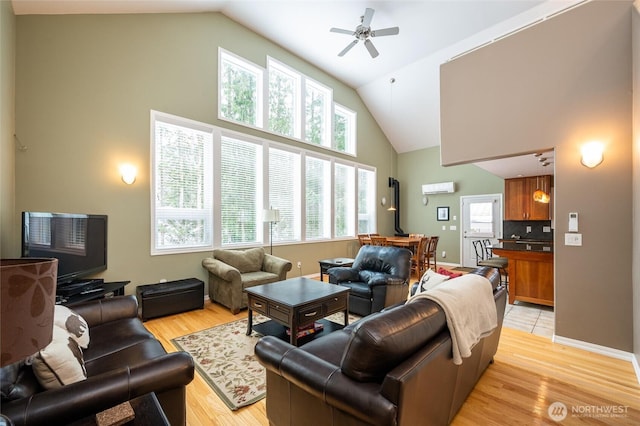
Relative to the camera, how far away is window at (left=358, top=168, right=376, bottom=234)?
8.30 metres

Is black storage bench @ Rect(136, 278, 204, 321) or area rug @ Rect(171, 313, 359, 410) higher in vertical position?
black storage bench @ Rect(136, 278, 204, 321)

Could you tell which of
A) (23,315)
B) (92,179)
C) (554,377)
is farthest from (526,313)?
(92,179)

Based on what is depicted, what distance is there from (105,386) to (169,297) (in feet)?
9.53

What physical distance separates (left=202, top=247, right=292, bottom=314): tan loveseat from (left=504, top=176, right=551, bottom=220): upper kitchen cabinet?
19.4 feet

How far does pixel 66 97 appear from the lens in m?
3.54

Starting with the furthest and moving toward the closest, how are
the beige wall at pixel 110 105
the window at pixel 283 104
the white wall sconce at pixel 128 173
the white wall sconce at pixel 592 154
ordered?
the window at pixel 283 104 → the white wall sconce at pixel 128 173 → the beige wall at pixel 110 105 → the white wall sconce at pixel 592 154

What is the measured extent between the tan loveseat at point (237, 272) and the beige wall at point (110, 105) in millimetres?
392

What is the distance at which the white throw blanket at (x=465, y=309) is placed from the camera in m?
1.55

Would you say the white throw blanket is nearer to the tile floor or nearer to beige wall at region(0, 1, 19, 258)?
the tile floor

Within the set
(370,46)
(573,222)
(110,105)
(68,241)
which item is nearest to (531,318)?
(573,222)

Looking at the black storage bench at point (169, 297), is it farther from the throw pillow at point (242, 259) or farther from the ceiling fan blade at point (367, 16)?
the ceiling fan blade at point (367, 16)

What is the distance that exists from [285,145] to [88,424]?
215 inches

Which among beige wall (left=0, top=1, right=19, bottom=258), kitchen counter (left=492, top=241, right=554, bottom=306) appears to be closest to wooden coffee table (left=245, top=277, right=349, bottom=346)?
beige wall (left=0, top=1, right=19, bottom=258)

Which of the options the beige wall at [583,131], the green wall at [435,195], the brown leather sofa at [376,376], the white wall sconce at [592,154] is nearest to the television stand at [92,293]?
the brown leather sofa at [376,376]
